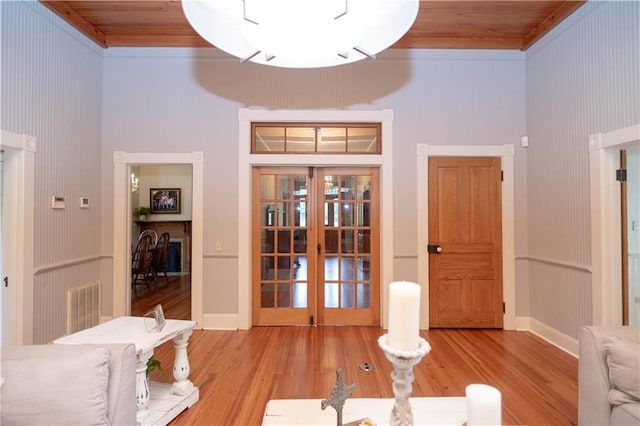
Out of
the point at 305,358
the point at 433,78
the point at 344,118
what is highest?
the point at 433,78

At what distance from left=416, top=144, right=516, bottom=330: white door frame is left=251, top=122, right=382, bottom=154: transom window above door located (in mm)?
660

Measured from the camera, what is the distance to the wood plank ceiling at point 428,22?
317 cm

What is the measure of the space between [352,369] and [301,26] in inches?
104

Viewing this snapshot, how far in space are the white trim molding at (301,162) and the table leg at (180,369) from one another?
1.51 m

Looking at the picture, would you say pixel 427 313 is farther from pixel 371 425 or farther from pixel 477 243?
pixel 371 425

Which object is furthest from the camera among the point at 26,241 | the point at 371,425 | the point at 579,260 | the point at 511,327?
the point at 511,327

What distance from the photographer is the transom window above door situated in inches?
152

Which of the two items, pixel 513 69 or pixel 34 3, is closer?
pixel 34 3

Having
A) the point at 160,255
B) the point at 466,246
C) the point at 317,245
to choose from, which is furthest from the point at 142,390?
the point at 160,255

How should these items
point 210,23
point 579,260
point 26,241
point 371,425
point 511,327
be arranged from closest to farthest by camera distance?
point 371,425
point 210,23
point 26,241
point 579,260
point 511,327

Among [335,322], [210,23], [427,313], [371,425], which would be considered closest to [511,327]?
[427,313]

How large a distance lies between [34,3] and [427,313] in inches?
204

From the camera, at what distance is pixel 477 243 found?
3789mm

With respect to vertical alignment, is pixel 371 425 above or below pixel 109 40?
below
